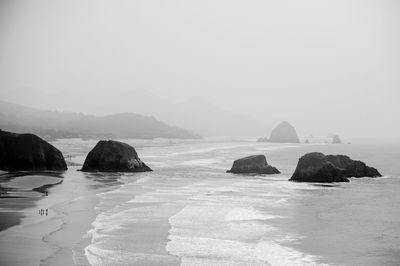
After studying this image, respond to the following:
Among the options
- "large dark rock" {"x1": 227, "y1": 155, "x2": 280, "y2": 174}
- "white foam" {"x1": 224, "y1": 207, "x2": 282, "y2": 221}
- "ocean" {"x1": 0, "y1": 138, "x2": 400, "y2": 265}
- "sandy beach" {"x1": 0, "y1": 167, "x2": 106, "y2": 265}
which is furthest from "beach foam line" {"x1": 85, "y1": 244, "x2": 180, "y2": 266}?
"large dark rock" {"x1": 227, "y1": 155, "x2": 280, "y2": 174}

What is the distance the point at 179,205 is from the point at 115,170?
29.4 m

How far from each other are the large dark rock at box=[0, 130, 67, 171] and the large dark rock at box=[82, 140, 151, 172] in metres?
3.80

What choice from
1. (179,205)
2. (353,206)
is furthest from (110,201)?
(353,206)

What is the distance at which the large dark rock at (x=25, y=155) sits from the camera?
188 feet

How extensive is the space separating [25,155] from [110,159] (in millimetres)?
10504

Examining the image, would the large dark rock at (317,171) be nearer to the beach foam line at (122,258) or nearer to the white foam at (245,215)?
the white foam at (245,215)

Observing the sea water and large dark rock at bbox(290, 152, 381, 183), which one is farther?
large dark rock at bbox(290, 152, 381, 183)

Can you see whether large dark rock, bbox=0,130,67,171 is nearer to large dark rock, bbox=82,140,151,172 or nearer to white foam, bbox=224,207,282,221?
large dark rock, bbox=82,140,151,172

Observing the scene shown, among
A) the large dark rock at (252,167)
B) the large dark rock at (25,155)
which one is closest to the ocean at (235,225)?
the large dark rock at (25,155)

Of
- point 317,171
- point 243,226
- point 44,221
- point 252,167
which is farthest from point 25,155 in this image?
point 243,226

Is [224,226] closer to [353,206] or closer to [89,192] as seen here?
[353,206]

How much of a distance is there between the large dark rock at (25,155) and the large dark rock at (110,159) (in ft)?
12.5

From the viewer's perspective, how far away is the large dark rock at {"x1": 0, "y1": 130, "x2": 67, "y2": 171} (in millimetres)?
57344

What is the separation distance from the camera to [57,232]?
21.9 metres
